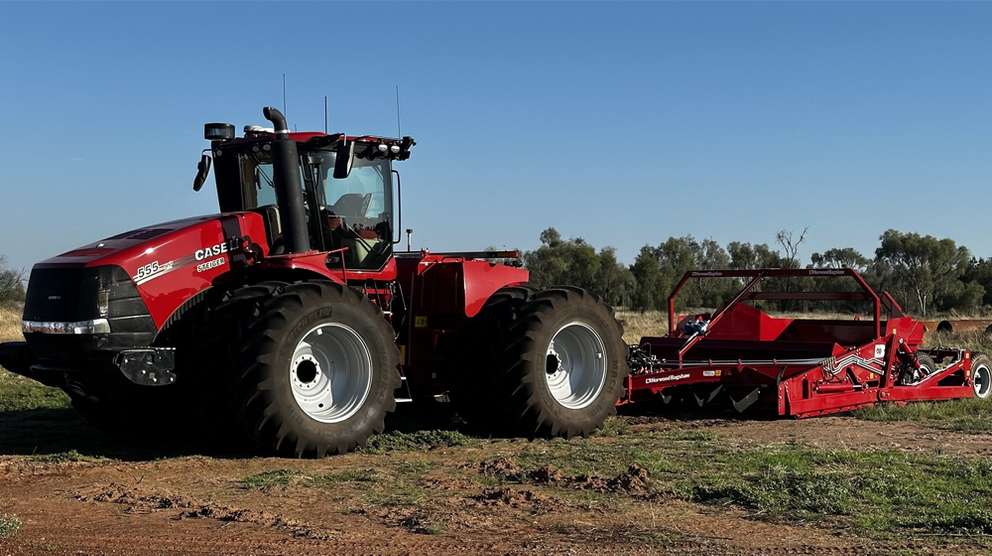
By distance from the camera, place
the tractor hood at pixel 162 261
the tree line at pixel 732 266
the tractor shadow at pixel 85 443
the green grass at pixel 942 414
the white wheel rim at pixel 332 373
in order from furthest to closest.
Result: 1. the tree line at pixel 732 266
2. the green grass at pixel 942 414
3. the tractor shadow at pixel 85 443
4. the white wheel rim at pixel 332 373
5. the tractor hood at pixel 162 261

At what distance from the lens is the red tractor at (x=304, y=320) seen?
8.28 meters

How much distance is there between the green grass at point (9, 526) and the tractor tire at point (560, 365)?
4616 millimetres

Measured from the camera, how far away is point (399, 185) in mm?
10328

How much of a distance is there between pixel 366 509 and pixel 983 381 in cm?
965

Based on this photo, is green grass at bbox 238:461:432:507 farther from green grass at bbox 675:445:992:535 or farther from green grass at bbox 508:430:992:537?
green grass at bbox 675:445:992:535

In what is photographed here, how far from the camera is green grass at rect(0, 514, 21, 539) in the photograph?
19.2 ft

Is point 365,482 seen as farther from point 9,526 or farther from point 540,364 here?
point 540,364

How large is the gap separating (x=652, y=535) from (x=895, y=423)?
6.16m

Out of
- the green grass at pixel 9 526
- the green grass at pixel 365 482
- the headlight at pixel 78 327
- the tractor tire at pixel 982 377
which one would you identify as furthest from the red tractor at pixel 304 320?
the tractor tire at pixel 982 377

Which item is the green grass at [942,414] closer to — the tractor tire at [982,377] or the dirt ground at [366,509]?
the tractor tire at [982,377]

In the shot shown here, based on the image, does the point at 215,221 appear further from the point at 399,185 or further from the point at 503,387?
the point at 503,387

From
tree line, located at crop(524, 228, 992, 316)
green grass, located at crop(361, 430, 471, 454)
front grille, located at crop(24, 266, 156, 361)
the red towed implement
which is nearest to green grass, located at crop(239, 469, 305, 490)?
green grass, located at crop(361, 430, 471, 454)

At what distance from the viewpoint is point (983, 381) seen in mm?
13367

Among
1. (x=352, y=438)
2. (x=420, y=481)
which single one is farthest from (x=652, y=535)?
(x=352, y=438)
